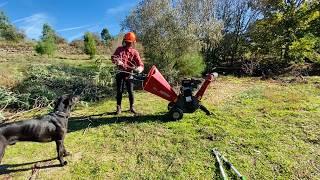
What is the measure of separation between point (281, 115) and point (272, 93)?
248 centimetres

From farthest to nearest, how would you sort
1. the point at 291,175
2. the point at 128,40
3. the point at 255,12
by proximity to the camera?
the point at 255,12 → the point at 128,40 → the point at 291,175

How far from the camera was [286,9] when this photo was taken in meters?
15.2

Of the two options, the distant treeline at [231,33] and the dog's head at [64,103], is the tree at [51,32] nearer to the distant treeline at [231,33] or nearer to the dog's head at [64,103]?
the distant treeline at [231,33]

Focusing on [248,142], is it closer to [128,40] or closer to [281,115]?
[281,115]

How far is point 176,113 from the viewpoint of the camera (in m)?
7.09

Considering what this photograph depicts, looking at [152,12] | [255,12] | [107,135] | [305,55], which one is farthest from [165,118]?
[255,12]

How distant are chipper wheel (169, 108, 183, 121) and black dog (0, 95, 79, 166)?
2.28 meters

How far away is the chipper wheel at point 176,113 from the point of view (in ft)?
23.2

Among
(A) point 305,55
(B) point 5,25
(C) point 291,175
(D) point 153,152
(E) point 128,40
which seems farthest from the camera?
(B) point 5,25

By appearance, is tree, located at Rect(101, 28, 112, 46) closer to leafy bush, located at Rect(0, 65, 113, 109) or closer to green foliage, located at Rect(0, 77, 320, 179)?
leafy bush, located at Rect(0, 65, 113, 109)

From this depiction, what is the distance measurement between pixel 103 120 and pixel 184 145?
2.44 m

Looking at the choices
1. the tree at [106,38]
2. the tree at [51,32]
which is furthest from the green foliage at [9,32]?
the tree at [106,38]

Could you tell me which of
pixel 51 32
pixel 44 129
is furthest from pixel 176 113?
pixel 51 32

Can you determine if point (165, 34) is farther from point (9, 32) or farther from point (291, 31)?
point (9, 32)
